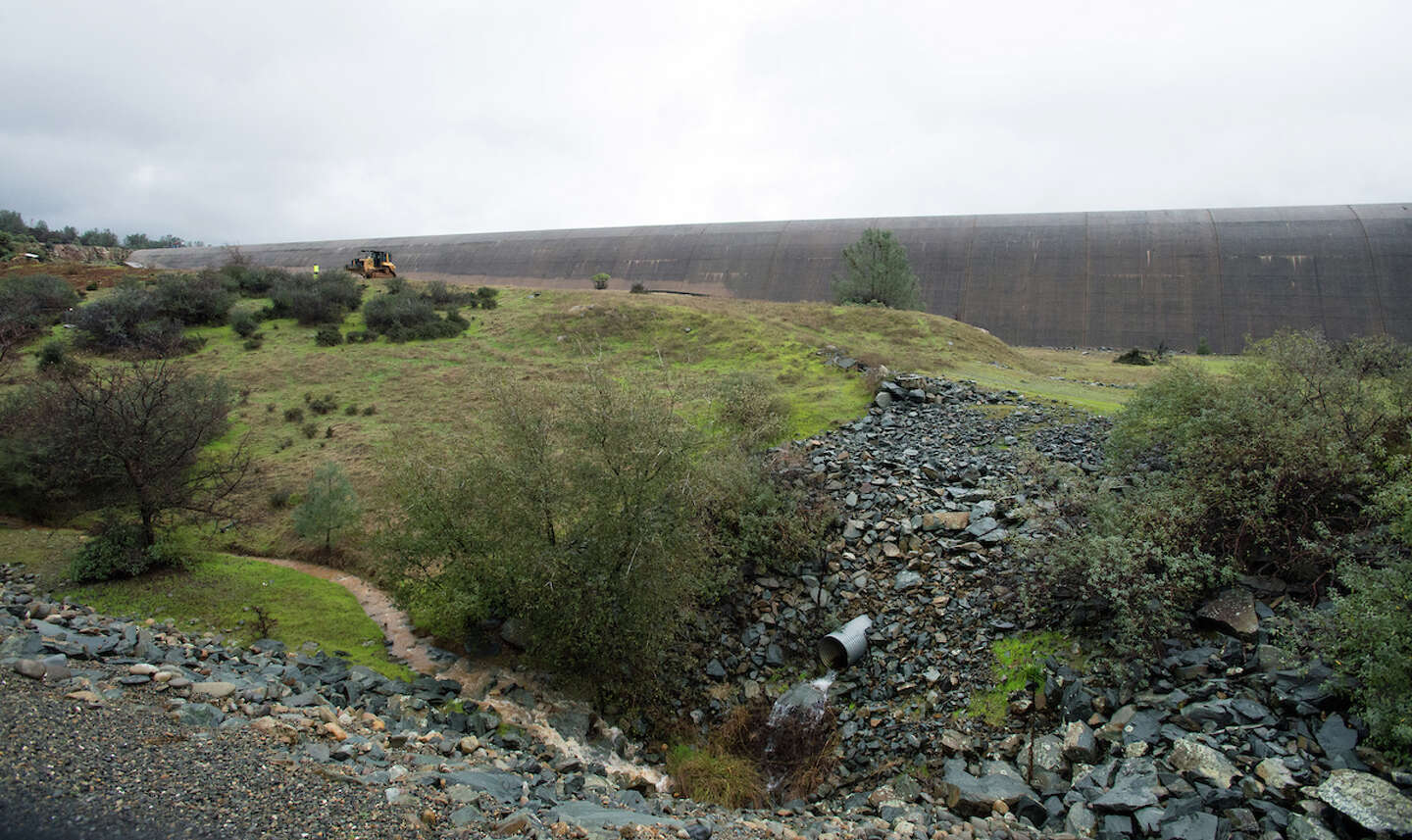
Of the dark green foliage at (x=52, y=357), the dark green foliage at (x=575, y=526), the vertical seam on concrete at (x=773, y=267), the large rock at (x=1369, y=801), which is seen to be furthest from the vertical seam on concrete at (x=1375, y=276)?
the dark green foliage at (x=52, y=357)

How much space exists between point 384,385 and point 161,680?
59.4ft

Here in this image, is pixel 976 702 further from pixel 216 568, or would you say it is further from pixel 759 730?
pixel 216 568

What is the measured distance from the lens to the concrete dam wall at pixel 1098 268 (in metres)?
33.0

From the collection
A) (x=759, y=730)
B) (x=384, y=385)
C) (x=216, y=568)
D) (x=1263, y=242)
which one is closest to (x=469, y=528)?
(x=759, y=730)

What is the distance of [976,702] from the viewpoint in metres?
8.23

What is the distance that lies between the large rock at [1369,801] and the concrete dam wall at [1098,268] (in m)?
32.9

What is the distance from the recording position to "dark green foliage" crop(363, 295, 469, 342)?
95.7ft

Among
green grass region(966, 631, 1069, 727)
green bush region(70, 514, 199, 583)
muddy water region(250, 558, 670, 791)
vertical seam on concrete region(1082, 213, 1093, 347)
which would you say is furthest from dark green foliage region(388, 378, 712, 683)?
vertical seam on concrete region(1082, 213, 1093, 347)

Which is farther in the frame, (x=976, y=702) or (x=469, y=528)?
(x=469, y=528)

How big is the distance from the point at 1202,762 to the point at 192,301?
36173 mm

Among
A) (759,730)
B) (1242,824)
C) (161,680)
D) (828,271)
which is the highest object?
(828,271)

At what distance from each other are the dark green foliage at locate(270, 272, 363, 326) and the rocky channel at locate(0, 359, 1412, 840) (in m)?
21.2

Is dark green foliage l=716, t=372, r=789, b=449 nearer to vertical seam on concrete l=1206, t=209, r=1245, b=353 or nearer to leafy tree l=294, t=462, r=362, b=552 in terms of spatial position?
leafy tree l=294, t=462, r=362, b=552

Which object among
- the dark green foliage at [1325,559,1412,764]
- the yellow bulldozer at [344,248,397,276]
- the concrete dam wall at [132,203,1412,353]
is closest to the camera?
the dark green foliage at [1325,559,1412,764]
